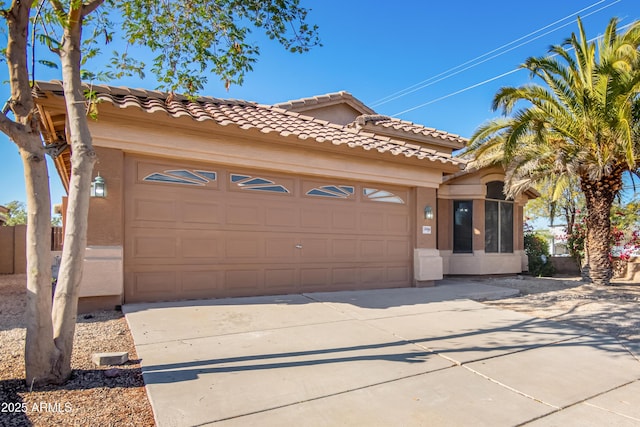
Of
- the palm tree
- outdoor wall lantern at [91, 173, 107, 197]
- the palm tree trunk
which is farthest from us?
the palm tree trunk

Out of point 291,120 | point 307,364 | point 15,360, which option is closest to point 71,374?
point 15,360

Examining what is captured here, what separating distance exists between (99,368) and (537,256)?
15.1 m

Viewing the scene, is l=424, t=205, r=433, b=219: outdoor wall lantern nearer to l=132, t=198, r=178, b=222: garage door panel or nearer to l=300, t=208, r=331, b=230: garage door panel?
l=300, t=208, r=331, b=230: garage door panel

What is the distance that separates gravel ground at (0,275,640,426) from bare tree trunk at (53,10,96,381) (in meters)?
0.31

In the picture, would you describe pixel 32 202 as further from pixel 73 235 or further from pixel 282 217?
pixel 282 217

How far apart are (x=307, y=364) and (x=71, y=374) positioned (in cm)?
219

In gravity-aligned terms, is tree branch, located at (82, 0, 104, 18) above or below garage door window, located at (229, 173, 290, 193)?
above

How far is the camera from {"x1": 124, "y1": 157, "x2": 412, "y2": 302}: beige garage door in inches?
271

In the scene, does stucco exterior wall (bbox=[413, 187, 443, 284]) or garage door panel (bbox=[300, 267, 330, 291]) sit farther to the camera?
stucco exterior wall (bbox=[413, 187, 443, 284])

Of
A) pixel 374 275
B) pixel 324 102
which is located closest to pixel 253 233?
pixel 374 275

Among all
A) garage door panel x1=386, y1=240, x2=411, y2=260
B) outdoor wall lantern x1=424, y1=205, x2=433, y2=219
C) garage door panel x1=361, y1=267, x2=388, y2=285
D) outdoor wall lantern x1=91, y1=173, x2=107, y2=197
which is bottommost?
garage door panel x1=361, y1=267, x2=388, y2=285

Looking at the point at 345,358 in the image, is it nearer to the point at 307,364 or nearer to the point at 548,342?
the point at 307,364

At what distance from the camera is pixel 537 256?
14.9m

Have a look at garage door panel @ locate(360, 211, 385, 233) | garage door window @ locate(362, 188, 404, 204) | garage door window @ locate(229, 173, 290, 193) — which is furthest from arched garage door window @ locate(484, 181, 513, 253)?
garage door window @ locate(229, 173, 290, 193)
